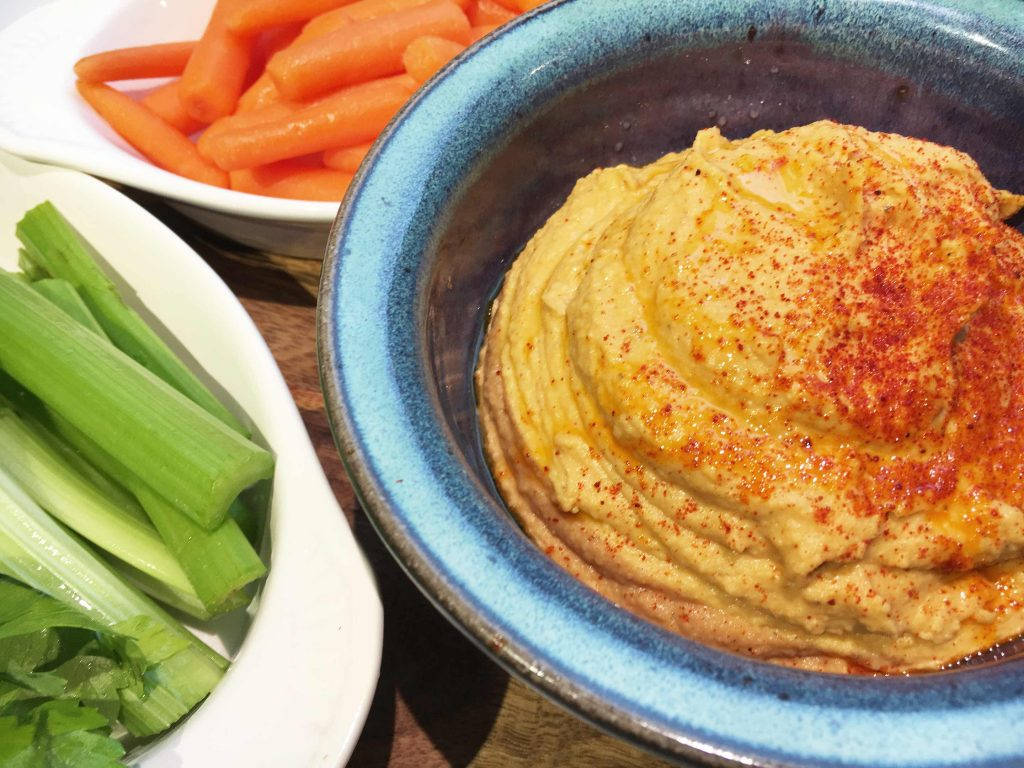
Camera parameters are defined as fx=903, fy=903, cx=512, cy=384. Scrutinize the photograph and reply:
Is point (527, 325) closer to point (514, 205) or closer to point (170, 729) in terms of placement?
point (514, 205)

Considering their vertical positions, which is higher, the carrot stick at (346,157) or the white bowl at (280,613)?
the carrot stick at (346,157)

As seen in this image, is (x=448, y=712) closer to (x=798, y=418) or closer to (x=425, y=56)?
(x=798, y=418)

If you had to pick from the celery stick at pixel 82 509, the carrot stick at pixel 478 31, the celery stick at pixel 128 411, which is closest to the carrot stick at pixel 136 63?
the carrot stick at pixel 478 31

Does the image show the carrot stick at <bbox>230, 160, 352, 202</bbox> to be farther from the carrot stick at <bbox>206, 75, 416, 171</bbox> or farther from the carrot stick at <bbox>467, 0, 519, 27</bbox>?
the carrot stick at <bbox>467, 0, 519, 27</bbox>

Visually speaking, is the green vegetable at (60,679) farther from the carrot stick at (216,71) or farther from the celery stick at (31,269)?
the carrot stick at (216,71)

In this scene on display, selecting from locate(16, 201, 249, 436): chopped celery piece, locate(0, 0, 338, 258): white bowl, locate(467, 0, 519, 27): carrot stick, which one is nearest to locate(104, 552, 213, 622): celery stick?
locate(16, 201, 249, 436): chopped celery piece

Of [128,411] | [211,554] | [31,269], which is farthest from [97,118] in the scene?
[211,554]
